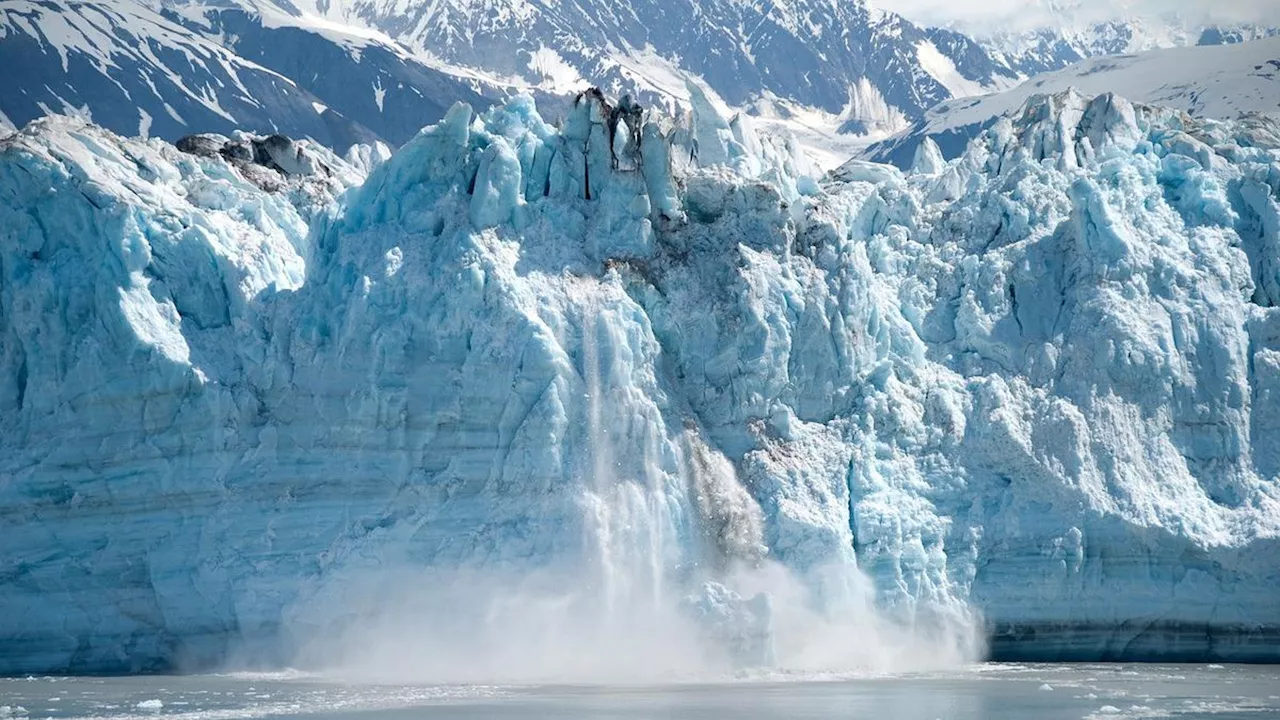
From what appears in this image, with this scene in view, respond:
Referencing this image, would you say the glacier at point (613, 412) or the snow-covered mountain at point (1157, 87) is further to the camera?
the snow-covered mountain at point (1157, 87)

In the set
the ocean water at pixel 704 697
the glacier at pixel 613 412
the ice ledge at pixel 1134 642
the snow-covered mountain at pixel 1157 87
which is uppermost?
the snow-covered mountain at pixel 1157 87

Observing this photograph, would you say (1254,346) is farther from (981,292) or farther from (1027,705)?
(1027,705)

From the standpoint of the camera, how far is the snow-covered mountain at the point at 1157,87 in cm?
11356

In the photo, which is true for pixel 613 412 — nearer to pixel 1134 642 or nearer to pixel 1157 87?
pixel 1134 642

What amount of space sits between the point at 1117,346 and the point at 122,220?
1924cm

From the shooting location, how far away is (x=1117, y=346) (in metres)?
37.4

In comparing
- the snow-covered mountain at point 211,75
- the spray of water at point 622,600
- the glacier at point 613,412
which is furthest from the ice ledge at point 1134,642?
the snow-covered mountain at point 211,75

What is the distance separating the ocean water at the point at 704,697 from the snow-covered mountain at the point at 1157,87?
233ft

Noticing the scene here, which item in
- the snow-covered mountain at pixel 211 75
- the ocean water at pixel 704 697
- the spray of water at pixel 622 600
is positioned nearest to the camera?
the ocean water at pixel 704 697

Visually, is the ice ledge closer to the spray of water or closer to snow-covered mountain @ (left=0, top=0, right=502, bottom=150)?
the spray of water

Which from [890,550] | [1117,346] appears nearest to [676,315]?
[890,550]

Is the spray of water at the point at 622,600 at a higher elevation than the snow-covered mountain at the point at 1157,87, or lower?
lower

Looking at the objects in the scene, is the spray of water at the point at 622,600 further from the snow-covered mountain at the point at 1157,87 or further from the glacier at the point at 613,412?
the snow-covered mountain at the point at 1157,87

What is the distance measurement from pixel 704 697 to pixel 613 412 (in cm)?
641
